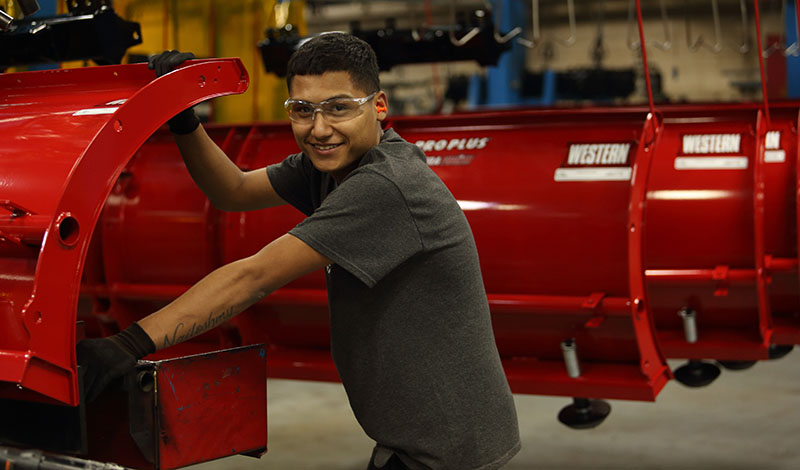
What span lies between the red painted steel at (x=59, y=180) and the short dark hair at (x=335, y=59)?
17 centimetres

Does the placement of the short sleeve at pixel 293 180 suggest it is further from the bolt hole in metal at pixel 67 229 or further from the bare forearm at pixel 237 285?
the bolt hole in metal at pixel 67 229

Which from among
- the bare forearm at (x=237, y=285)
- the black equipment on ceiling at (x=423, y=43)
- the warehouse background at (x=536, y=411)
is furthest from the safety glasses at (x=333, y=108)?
the black equipment on ceiling at (x=423, y=43)

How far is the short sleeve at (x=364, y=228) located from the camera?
5.49 ft

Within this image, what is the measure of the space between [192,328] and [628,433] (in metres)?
3.30

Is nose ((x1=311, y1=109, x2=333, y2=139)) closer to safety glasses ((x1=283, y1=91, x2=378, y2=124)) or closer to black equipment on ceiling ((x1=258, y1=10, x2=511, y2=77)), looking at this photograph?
safety glasses ((x1=283, y1=91, x2=378, y2=124))

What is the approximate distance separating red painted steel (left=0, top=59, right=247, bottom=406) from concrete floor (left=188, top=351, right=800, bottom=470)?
2.52m

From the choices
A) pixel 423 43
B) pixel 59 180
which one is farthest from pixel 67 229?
pixel 423 43

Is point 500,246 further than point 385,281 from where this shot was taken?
Yes

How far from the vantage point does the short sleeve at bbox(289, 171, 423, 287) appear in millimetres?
1674

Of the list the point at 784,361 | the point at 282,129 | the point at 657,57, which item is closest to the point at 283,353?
the point at 282,129

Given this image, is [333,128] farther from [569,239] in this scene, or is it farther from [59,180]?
[569,239]

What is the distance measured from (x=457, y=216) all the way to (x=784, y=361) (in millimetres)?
5010

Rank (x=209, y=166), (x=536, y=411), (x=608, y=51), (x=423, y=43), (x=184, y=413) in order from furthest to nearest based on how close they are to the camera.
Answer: (x=608, y=51)
(x=536, y=411)
(x=423, y=43)
(x=209, y=166)
(x=184, y=413)

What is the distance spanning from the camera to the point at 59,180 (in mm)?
1611
